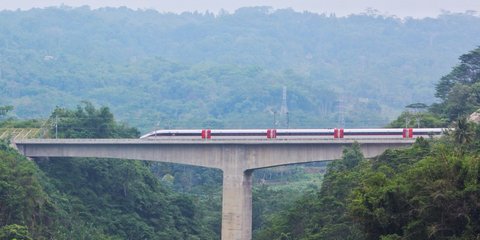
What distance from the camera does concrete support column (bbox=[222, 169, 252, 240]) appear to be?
86562 mm

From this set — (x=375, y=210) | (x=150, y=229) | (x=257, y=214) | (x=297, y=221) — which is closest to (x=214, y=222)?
(x=257, y=214)

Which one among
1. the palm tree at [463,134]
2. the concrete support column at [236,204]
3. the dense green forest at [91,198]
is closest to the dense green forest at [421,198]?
the palm tree at [463,134]

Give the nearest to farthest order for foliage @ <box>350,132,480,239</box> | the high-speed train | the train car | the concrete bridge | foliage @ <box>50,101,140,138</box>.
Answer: foliage @ <box>350,132,480,239</box>, the high-speed train, the concrete bridge, the train car, foliage @ <box>50,101,140,138</box>

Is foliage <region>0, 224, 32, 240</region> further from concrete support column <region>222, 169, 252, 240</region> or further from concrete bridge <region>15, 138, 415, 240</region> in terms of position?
concrete bridge <region>15, 138, 415, 240</region>

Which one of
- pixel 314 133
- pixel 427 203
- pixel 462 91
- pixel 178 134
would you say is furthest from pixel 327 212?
pixel 427 203

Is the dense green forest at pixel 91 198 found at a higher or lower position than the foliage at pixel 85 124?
lower

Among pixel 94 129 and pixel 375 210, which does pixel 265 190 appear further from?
pixel 375 210

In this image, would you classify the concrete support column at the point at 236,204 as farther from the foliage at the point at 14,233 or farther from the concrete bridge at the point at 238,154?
the foliage at the point at 14,233

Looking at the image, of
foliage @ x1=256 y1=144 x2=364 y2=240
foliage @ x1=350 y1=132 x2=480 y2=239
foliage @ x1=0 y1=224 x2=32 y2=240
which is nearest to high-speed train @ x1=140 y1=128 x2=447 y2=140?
foliage @ x1=256 y1=144 x2=364 y2=240

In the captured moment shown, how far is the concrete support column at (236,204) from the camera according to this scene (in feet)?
284

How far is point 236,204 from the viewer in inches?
3415

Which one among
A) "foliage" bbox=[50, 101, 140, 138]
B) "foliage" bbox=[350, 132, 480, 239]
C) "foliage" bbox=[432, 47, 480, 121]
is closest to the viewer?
"foliage" bbox=[350, 132, 480, 239]

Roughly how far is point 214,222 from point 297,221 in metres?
24.3

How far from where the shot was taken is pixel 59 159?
9750 cm
